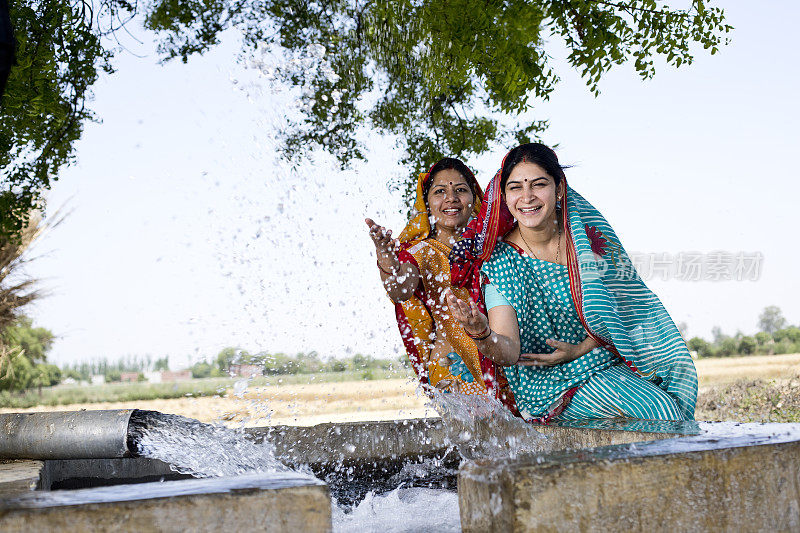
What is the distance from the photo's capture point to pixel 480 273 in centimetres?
346

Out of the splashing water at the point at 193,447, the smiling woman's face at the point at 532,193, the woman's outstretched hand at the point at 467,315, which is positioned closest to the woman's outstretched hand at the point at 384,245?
the smiling woman's face at the point at 532,193

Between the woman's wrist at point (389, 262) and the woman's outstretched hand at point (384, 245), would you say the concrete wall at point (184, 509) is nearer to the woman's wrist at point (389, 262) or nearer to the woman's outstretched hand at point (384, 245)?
the woman's outstretched hand at point (384, 245)

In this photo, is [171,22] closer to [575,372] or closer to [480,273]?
[480,273]

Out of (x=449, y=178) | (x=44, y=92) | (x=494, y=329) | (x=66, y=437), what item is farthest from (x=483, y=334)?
(x=44, y=92)

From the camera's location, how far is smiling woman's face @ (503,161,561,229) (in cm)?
333

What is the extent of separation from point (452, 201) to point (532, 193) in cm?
107

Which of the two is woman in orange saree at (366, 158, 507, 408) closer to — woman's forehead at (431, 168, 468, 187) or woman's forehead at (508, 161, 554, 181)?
woman's forehead at (431, 168, 468, 187)

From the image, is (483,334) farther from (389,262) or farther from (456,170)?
(456,170)

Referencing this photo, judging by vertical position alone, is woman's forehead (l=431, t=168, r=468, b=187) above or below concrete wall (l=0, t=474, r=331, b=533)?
above

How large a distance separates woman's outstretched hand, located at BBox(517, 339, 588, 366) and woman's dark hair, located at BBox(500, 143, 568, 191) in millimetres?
786

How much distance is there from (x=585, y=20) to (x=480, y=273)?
2.36 meters

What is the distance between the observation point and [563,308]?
3.35 meters

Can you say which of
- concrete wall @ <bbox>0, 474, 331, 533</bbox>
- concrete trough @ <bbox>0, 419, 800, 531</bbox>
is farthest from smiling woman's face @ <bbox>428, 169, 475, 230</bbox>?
concrete wall @ <bbox>0, 474, 331, 533</bbox>

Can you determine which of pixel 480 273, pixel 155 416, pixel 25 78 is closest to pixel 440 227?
pixel 480 273
